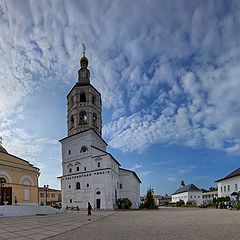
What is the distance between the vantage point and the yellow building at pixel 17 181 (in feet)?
104

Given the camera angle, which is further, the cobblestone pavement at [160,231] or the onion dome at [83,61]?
the onion dome at [83,61]

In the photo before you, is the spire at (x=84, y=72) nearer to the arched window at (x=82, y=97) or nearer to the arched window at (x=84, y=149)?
the arched window at (x=82, y=97)

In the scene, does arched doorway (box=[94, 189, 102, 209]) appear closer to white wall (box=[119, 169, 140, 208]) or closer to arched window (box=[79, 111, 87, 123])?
white wall (box=[119, 169, 140, 208])

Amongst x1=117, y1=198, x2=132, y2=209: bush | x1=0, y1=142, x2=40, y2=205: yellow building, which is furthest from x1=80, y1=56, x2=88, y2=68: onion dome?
x1=0, y1=142, x2=40, y2=205: yellow building

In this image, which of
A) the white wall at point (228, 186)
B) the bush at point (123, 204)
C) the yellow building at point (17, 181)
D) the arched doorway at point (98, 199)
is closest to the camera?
the yellow building at point (17, 181)

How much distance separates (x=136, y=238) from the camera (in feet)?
35.2

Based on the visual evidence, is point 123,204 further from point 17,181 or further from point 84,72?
point 84,72

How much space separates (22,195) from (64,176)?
21071 millimetres

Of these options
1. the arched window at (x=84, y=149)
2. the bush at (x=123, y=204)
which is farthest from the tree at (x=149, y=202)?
the arched window at (x=84, y=149)

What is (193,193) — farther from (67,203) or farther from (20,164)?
(20,164)

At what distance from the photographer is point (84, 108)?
55.3m

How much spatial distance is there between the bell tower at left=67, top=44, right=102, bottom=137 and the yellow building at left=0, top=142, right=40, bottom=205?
19565 mm

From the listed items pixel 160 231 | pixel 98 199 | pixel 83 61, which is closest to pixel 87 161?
pixel 98 199

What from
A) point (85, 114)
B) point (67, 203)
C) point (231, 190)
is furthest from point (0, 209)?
point (231, 190)
